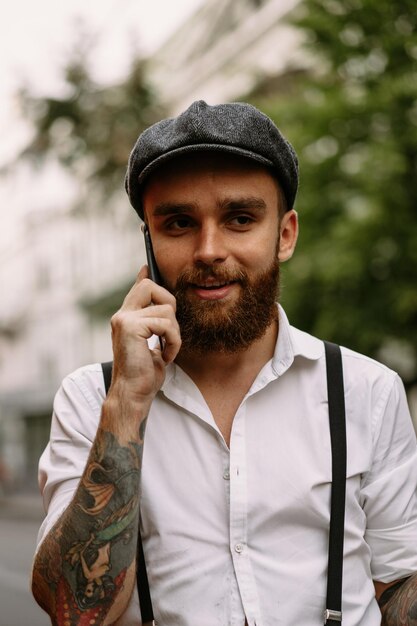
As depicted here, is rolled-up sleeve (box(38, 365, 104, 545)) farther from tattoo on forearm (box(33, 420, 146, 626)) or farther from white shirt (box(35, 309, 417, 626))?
tattoo on forearm (box(33, 420, 146, 626))

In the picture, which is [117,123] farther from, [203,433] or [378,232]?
[203,433]

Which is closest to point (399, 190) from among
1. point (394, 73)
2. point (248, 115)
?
point (394, 73)

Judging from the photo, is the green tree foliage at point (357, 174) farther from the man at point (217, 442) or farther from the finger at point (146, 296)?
the finger at point (146, 296)

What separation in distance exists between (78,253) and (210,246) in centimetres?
3927

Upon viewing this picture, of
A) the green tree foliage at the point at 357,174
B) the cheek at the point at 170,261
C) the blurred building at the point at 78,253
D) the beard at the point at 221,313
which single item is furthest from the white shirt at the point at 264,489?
the blurred building at the point at 78,253

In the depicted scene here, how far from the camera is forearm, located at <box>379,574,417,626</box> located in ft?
6.83

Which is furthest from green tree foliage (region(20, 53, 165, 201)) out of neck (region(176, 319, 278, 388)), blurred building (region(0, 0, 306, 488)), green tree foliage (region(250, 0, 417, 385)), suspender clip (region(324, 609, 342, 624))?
suspender clip (region(324, 609, 342, 624))

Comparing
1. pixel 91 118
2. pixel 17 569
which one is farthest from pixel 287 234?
pixel 91 118

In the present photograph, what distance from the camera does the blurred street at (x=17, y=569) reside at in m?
9.16

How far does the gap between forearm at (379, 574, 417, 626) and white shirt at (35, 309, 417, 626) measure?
1.1 inches

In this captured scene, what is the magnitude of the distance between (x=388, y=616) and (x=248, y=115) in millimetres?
1071

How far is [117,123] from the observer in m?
15.6

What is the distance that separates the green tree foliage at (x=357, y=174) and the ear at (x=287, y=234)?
9170 millimetres

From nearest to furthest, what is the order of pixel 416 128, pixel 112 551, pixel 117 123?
pixel 112 551 < pixel 416 128 < pixel 117 123
